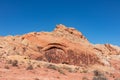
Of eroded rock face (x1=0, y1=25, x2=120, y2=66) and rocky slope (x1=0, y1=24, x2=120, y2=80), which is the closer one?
rocky slope (x1=0, y1=24, x2=120, y2=80)

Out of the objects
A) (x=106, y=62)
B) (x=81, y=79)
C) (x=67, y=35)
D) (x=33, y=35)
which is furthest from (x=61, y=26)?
(x=81, y=79)

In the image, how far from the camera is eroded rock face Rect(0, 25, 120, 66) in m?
33.2

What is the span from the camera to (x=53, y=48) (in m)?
34.9

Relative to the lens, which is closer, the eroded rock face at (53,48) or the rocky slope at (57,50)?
the rocky slope at (57,50)

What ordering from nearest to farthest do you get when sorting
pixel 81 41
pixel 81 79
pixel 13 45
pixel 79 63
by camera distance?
pixel 81 79
pixel 13 45
pixel 79 63
pixel 81 41

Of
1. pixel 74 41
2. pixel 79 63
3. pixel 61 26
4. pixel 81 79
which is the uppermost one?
pixel 61 26

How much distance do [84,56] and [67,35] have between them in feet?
13.5

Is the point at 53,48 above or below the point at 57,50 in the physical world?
above

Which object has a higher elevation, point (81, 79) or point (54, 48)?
point (54, 48)

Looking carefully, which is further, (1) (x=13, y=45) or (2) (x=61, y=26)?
(2) (x=61, y=26)

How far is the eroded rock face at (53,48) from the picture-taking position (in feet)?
109

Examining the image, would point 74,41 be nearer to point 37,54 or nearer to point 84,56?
point 84,56

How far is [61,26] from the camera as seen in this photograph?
39250 millimetres

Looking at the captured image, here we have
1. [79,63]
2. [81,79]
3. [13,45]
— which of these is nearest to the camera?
[81,79]
